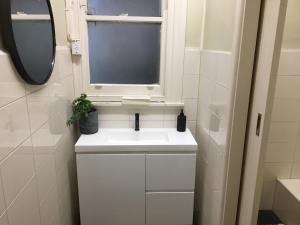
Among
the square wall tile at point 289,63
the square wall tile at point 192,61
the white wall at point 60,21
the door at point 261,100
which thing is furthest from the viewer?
the square wall tile at point 192,61

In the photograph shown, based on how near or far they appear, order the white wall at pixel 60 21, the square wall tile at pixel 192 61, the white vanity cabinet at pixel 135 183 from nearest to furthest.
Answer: the white wall at pixel 60 21 → the white vanity cabinet at pixel 135 183 → the square wall tile at pixel 192 61

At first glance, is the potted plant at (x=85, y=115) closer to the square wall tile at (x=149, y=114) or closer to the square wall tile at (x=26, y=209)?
the square wall tile at (x=149, y=114)

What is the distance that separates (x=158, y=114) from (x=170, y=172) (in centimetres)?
49

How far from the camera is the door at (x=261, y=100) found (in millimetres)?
1048

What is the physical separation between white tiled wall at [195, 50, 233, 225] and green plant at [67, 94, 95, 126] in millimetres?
809

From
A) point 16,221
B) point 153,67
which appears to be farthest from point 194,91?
point 16,221

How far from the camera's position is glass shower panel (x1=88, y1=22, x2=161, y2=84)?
1.79 m

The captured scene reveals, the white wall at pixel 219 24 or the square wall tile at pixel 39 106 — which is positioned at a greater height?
the white wall at pixel 219 24

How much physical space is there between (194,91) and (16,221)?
139cm

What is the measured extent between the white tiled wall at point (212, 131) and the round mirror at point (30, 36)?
0.91 metres

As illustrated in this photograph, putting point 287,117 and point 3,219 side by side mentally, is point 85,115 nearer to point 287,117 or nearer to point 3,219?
point 3,219

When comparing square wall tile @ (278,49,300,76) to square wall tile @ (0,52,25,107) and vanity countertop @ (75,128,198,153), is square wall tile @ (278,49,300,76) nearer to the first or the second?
vanity countertop @ (75,128,198,153)

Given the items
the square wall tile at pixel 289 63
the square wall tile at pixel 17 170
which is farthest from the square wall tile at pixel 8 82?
the square wall tile at pixel 289 63

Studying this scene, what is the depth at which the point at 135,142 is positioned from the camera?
5.32 ft
